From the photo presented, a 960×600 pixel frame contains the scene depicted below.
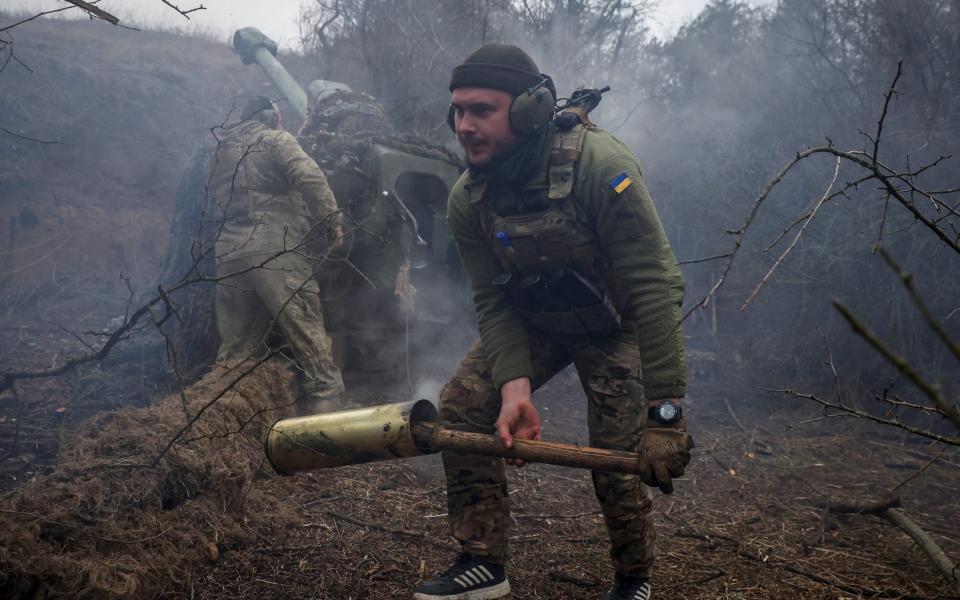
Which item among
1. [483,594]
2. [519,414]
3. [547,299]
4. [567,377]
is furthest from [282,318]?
[567,377]

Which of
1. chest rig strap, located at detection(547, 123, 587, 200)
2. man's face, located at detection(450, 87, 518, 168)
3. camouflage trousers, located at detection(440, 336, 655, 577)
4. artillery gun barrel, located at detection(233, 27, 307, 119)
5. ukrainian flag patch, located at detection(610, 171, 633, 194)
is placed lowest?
camouflage trousers, located at detection(440, 336, 655, 577)

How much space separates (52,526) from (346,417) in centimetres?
112

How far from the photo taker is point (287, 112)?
34.3 ft

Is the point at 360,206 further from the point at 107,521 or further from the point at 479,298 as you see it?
the point at 107,521

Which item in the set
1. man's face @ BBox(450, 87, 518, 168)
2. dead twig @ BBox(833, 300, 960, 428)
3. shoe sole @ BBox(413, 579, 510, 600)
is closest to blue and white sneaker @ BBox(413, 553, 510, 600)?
shoe sole @ BBox(413, 579, 510, 600)

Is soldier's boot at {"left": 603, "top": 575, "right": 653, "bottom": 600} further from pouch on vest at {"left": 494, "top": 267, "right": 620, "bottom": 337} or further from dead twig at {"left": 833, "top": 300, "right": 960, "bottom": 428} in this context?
dead twig at {"left": 833, "top": 300, "right": 960, "bottom": 428}

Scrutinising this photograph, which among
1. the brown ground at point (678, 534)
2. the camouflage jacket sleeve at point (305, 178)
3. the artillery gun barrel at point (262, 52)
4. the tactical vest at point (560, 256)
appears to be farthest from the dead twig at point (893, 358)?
the artillery gun barrel at point (262, 52)

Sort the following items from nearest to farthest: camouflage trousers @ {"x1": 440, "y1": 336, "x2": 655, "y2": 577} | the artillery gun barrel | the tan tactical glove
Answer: the tan tactical glove
camouflage trousers @ {"x1": 440, "y1": 336, "x2": 655, "y2": 577}
the artillery gun barrel

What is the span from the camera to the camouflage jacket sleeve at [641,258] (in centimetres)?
228

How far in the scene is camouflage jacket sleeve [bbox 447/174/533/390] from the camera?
264 centimetres

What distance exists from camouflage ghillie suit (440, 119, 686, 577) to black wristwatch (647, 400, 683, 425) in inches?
1.7

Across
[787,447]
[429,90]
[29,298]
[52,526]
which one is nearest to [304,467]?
[52,526]

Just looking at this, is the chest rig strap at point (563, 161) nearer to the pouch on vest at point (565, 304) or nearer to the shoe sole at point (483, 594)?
the pouch on vest at point (565, 304)

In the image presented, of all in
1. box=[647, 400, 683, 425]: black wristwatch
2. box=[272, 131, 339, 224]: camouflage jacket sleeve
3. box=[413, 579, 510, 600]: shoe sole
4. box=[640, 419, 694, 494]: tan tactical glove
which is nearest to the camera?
box=[640, 419, 694, 494]: tan tactical glove
